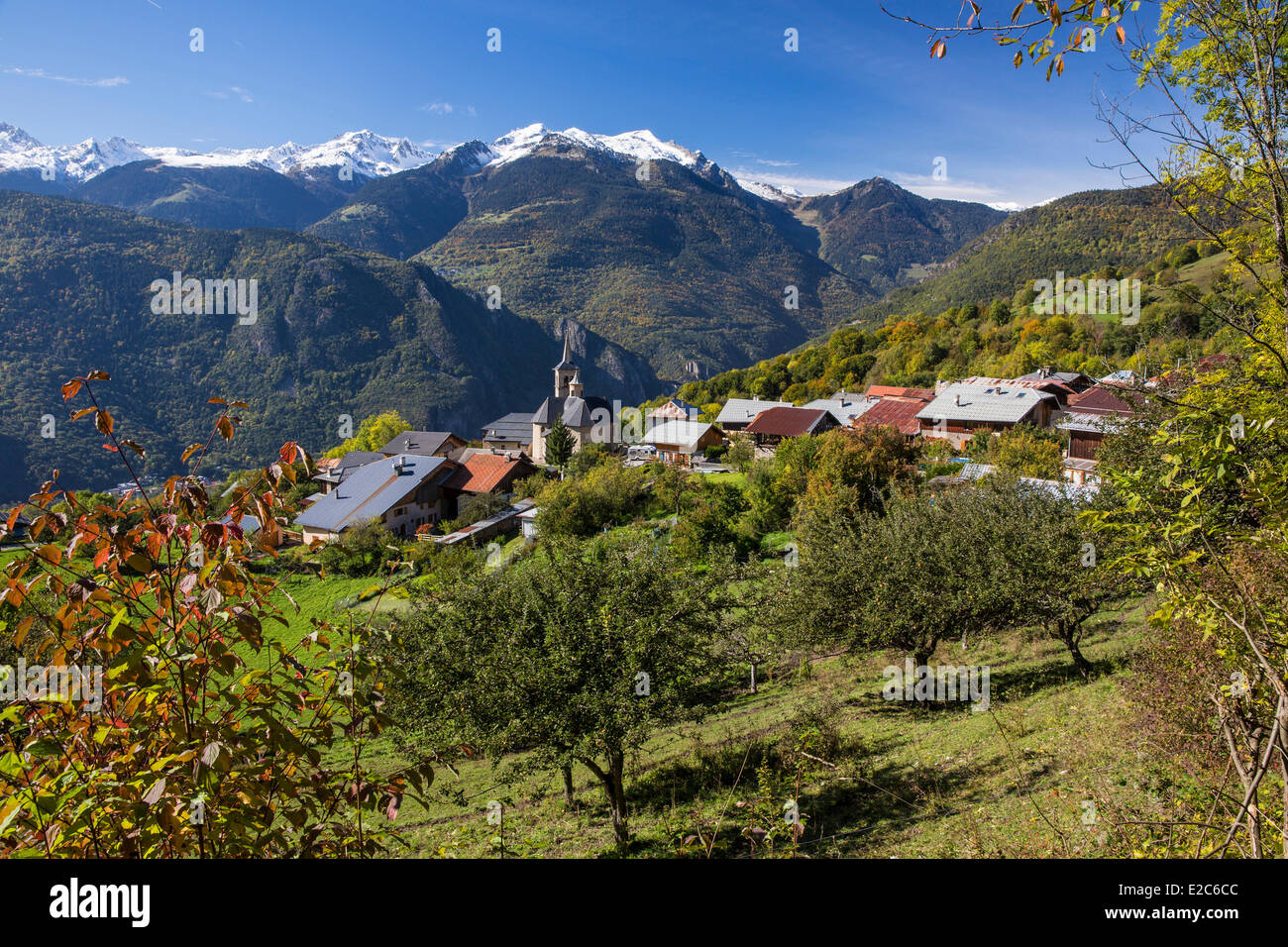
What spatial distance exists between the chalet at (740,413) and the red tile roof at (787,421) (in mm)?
3439

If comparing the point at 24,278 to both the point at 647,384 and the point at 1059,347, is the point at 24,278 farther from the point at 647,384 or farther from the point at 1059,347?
the point at 1059,347

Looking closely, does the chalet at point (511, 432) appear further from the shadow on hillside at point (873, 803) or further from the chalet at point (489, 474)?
the shadow on hillside at point (873, 803)

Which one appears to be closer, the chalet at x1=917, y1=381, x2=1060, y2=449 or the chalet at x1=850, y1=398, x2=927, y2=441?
the chalet at x1=917, y1=381, x2=1060, y2=449

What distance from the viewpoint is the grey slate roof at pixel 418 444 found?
7444 cm

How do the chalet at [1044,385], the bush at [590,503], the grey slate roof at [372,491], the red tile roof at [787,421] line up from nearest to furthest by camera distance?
1. the bush at [590,503]
2. the grey slate roof at [372,491]
3. the chalet at [1044,385]
4. the red tile roof at [787,421]

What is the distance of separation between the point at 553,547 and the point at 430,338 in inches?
6217

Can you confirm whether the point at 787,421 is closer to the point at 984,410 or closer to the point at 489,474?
the point at 984,410

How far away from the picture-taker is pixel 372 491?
1909 inches

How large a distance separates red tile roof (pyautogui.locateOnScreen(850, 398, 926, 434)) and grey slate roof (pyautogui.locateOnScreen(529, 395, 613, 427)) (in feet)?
91.0

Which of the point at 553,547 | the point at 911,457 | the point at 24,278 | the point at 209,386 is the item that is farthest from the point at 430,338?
the point at 553,547

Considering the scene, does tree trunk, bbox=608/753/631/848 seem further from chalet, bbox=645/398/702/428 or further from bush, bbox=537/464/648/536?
chalet, bbox=645/398/702/428

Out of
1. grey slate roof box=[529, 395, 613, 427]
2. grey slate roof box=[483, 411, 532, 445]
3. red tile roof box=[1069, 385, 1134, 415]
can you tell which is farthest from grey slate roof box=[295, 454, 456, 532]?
red tile roof box=[1069, 385, 1134, 415]

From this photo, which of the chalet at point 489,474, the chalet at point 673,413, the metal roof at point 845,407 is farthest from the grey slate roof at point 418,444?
the metal roof at point 845,407

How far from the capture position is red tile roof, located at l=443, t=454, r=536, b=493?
169 feet
